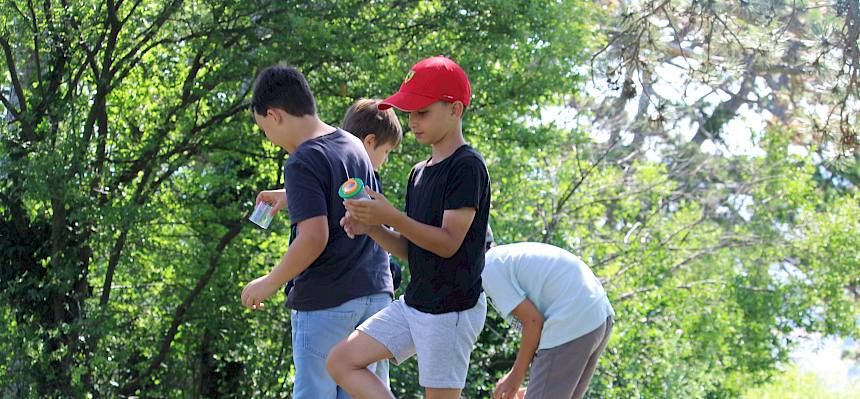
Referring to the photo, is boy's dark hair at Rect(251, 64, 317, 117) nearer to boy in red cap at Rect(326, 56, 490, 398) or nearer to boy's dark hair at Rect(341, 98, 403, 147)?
boy in red cap at Rect(326, 56, 490, 398)

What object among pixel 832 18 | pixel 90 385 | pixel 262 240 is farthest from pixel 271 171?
pixel 832 18

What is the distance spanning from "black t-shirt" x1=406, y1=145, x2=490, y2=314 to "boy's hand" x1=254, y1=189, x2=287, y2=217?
0.57 m

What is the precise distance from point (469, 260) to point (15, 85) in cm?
490

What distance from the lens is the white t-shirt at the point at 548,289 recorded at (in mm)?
3510

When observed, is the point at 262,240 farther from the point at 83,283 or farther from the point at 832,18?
the point at 832,18

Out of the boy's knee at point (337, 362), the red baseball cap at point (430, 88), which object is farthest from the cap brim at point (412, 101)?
the boy's knee at point (337, 362)

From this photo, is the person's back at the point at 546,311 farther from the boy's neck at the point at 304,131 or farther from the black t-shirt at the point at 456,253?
the boy's neck at the point at 304,131

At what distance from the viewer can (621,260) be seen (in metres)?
11.2

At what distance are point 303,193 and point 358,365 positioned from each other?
1.68 feet

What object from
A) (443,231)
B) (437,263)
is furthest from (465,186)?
(437,263)

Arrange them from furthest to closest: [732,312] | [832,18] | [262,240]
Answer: [732,312]
[262,240]
[832,18]

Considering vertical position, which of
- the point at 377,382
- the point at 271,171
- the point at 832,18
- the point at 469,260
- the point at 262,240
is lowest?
the point at 377,382

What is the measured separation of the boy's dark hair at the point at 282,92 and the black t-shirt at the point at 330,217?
13 centimetres

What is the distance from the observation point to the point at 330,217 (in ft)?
10.7
